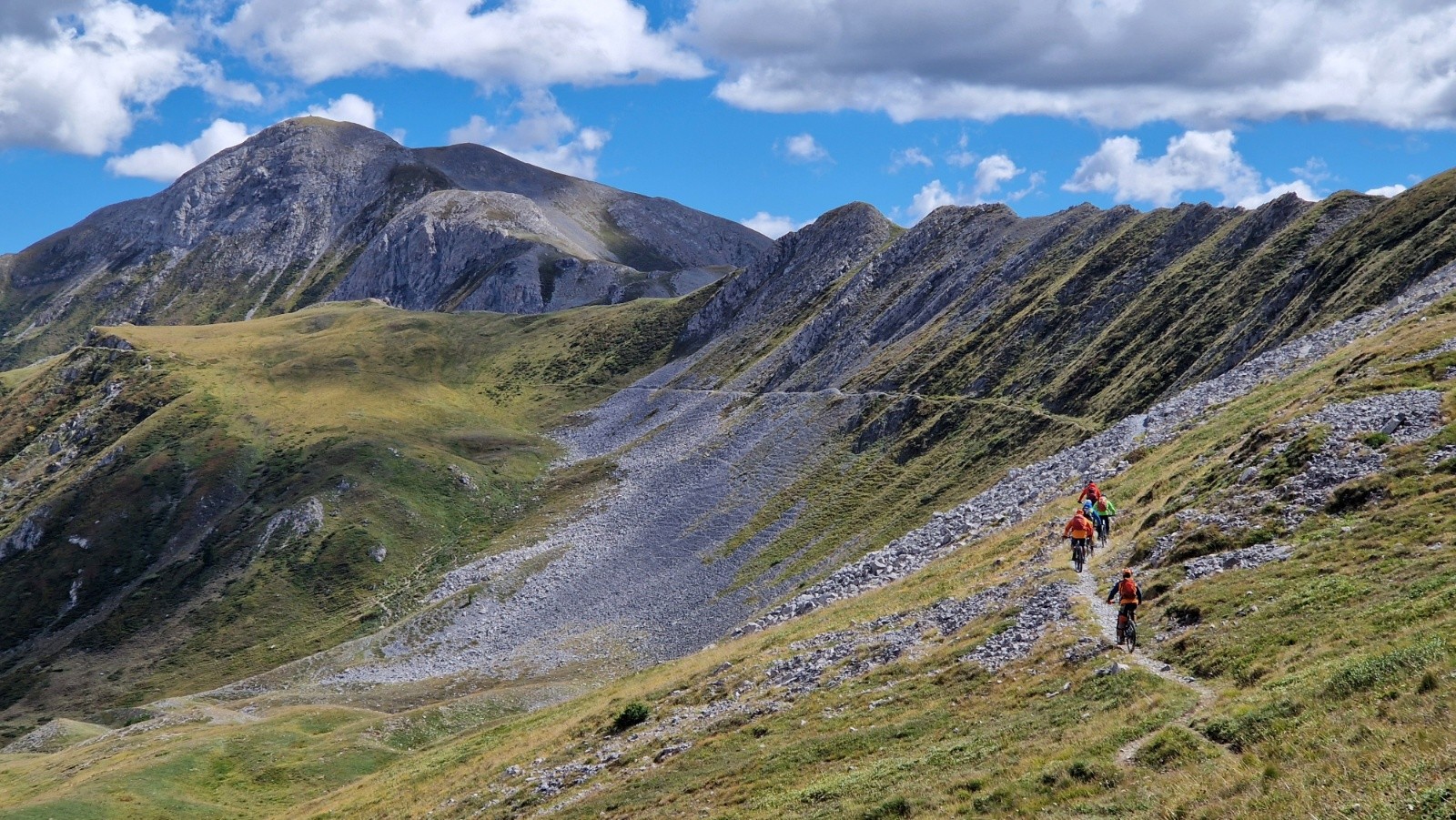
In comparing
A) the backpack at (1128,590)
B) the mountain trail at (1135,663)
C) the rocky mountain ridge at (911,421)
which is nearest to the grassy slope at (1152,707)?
the mountain trail at (1135,663)

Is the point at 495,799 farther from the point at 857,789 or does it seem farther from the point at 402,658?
the point at 402,658

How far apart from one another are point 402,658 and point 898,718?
3019 inches

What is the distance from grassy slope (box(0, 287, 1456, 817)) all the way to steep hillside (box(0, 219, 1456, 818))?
A: 0.09 meters

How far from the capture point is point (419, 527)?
5281 inches

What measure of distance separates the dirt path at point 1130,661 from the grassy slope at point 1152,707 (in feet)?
1.11

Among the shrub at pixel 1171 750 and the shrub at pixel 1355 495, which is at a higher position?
the shrub at pixel 1355 495

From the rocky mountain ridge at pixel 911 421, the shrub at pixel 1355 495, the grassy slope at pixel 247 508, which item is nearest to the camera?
the shrub at pixel 1355 495

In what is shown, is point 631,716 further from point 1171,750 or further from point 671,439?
point 671,439

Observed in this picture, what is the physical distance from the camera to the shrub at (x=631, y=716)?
44.8m

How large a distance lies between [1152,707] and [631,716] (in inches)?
977

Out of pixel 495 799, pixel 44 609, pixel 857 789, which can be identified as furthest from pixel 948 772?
pixel 44 609

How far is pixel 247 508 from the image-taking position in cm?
14262

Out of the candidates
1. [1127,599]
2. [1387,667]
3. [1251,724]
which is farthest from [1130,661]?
[1387,667]

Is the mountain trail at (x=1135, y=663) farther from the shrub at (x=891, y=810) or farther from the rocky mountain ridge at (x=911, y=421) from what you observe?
the rocky mountain ridge at (x=911, y=421)
